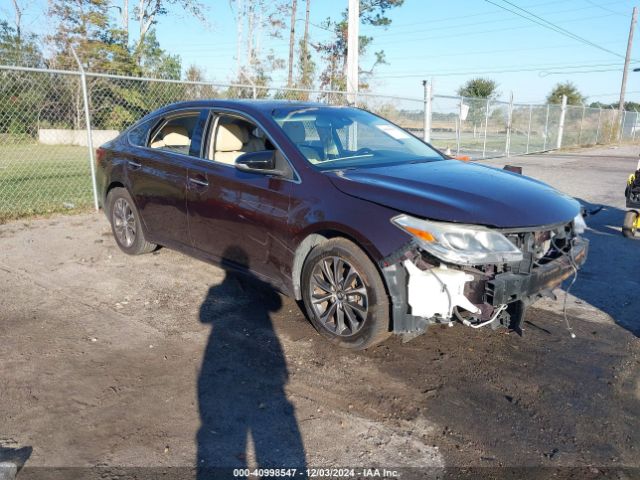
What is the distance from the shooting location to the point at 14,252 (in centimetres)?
622

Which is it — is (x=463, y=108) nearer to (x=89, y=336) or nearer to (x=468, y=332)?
(x=468, y=332)

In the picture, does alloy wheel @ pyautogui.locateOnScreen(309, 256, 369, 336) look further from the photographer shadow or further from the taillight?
the taillight

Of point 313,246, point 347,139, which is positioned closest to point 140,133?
point 347,139

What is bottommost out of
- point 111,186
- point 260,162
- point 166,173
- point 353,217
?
point 111,186

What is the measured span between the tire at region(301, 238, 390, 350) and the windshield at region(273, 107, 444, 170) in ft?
2.36

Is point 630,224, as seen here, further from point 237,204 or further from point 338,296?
point 237,204

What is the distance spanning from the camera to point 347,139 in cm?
461

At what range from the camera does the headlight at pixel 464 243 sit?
3125 mm

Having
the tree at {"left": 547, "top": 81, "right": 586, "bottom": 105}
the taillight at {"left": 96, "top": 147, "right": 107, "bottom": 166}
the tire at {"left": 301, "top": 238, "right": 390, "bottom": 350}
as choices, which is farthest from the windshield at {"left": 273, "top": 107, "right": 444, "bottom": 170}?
the tree at {"left": 547, "top": 81, "right": 586, "bottom": 105}

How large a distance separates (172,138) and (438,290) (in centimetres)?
337

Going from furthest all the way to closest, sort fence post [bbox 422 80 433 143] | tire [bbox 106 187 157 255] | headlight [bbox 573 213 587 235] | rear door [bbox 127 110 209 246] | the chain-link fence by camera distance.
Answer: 1. fence post [bbox 422 80 433 143]
2. the chain-link fence
3. tire [bbox 106 187 157 255]
4. rear door [bbox 127 110 209 246]
5. headlight [bbox 573 213 587 235]

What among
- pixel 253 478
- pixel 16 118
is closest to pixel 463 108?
Answer: pixel 16 118

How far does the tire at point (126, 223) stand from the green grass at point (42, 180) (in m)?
2.80

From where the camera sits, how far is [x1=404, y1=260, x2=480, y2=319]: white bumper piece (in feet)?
10.4
